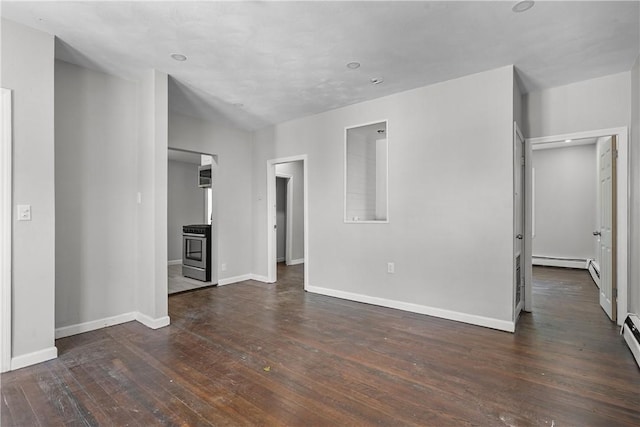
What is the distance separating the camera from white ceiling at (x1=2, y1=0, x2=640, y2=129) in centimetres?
234

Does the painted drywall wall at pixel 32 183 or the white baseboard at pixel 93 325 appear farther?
the white baseboard at pixel 93 325

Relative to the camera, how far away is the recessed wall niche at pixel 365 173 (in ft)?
15.1

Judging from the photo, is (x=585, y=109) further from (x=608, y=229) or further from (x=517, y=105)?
(x=608, y=229)

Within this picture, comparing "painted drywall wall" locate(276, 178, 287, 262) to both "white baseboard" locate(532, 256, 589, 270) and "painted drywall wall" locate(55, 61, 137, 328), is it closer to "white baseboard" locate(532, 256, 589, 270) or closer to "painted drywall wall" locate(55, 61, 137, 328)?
"painted drywall wall" locate(55, 61, 137, 328)

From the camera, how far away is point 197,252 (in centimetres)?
561

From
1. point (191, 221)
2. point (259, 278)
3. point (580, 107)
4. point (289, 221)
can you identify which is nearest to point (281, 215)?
point (289, 221)

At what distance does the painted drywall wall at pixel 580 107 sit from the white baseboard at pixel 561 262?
4.37 meters

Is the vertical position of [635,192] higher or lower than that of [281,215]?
higher

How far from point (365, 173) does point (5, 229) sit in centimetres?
412

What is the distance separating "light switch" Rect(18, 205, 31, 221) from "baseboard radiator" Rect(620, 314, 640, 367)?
5.00 m

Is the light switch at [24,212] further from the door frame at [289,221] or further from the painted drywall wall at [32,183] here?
the door frame at [289,221]

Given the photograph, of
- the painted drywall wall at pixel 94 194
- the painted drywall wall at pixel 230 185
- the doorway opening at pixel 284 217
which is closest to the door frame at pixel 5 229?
the painted drywall wall at pixel 94 194

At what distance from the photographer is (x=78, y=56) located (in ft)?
10.1

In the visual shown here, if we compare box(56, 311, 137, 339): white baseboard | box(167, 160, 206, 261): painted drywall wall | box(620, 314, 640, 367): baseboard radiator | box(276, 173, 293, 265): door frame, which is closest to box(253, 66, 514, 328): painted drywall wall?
box(620, 314, 640, 367): baseboard radiator
